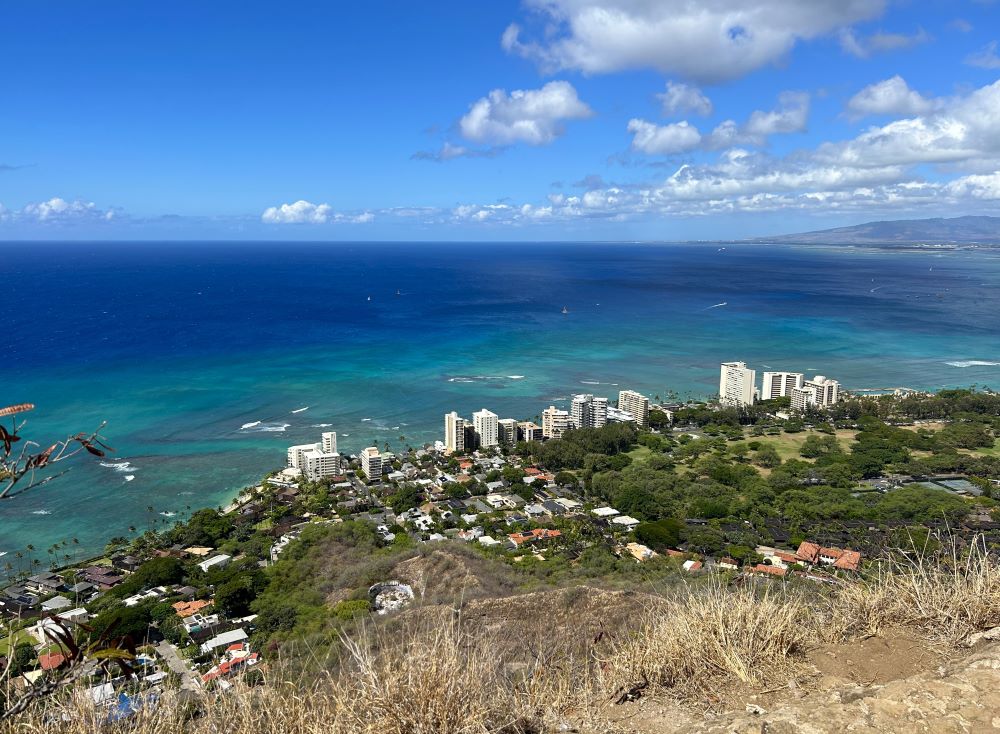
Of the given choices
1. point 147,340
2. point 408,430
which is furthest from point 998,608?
point 147,340

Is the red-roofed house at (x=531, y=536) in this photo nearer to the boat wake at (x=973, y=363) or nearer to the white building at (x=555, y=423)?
the white building at (x=555, y=423)

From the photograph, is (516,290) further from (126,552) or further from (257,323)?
(126,552)

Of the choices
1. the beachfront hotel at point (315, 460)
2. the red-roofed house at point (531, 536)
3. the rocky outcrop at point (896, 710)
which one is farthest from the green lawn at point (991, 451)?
the rocky outcrop at point (896, 710)

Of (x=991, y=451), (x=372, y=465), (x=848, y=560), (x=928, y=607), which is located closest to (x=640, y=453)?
(x=372, y=465)

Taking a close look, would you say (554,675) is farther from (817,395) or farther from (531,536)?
(817,395)

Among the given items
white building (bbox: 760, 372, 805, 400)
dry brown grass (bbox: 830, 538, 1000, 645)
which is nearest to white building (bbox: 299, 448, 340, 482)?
dry brown grass (bbox: 830, 538, 1000, 645)

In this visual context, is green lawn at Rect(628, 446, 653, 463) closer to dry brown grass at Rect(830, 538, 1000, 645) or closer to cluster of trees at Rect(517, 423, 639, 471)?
cluster of trees at Rect(517, 423, 639, 471)
